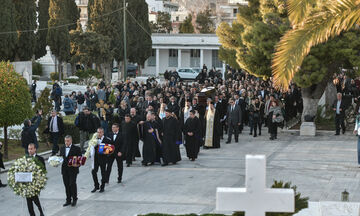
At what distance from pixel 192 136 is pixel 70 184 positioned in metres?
6.18

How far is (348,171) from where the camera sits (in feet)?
56.6

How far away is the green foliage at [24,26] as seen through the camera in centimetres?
4375

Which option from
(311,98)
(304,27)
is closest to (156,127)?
(304,27)

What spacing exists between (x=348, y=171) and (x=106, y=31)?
35577mm

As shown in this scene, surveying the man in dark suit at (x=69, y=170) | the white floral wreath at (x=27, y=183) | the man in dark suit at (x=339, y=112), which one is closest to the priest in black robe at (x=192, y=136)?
the man in dark suit at (x=339, y=112)

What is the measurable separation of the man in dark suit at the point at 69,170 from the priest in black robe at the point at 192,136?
5981 millimetres

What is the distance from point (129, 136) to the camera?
18.3 metres

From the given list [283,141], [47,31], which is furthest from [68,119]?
[47,31]

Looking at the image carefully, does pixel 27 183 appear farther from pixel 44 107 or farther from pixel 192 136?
pixel 44 107

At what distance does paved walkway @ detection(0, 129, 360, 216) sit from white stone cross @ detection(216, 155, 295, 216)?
7223 mm

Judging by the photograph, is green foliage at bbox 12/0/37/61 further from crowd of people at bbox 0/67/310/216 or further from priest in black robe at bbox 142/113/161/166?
priest in black robe at bbox 142/113/161/166

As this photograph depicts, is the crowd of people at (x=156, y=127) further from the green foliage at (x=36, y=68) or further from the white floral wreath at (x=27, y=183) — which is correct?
the green foliage at (x=36, y=68)

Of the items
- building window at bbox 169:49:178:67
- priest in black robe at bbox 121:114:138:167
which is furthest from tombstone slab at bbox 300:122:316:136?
building window at bbox 169:49:178:67

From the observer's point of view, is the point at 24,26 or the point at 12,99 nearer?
the point at 12,99
